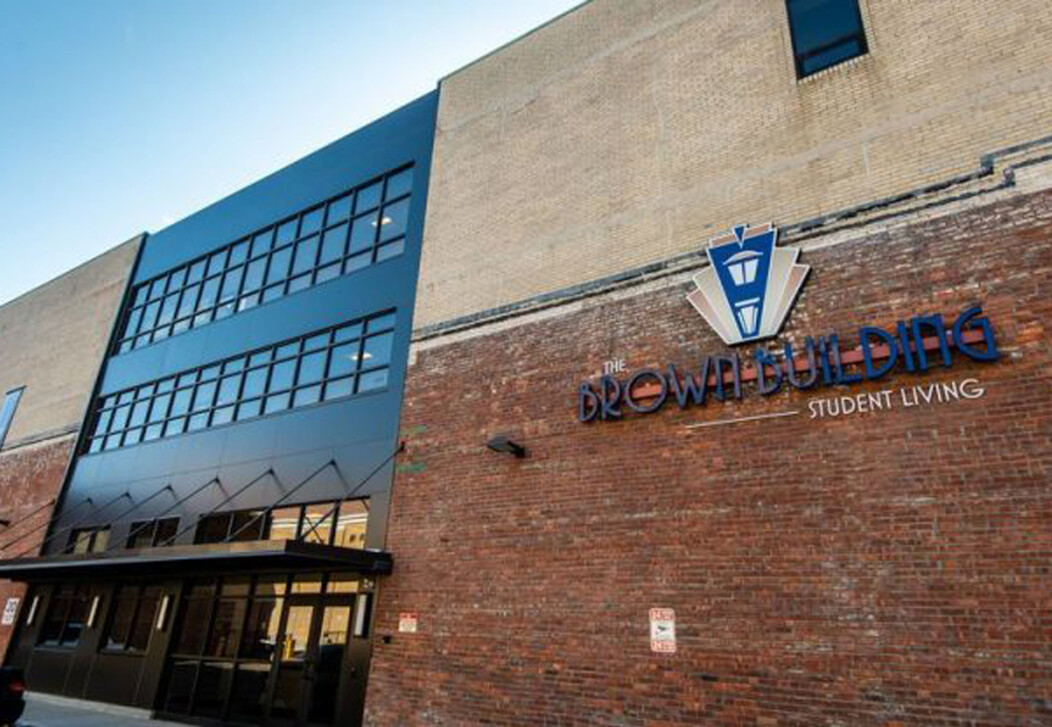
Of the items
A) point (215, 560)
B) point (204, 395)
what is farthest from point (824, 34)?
point (204, 395)

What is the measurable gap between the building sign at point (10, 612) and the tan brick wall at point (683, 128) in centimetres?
1367

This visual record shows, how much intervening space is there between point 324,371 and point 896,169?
10688 millimetres

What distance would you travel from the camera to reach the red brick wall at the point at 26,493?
56.2ft

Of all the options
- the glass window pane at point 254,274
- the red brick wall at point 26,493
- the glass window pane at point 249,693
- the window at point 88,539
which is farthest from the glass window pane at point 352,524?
the red brick wall at point 26,493

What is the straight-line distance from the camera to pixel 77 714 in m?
12.8

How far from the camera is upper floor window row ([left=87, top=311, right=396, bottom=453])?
13195 mm

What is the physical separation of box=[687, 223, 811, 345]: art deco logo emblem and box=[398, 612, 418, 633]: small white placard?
248 inches

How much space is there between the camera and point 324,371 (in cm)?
1356

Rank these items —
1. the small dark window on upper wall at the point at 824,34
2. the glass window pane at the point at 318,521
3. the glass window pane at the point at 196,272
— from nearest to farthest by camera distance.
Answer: the small dark window on upper wall at the point at 824,34
the glass window pane at the point at 318,521
the glass window pane at the point at 196,272

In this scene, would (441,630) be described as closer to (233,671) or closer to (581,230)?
(233,671)

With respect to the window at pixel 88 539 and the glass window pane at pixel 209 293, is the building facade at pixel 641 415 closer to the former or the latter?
the window at pixel 88 539

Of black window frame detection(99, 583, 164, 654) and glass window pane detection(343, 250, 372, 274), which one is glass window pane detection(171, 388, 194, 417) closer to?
black window frame detection(99, 583, 164, 654)

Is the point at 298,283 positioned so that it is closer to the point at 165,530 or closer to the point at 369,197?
the point at 369,197

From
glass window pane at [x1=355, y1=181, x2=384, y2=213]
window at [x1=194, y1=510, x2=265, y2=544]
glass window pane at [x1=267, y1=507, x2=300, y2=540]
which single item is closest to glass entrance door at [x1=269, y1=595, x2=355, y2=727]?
glass window pane at [x1=267, y1=507, x2=300, y2=540]
